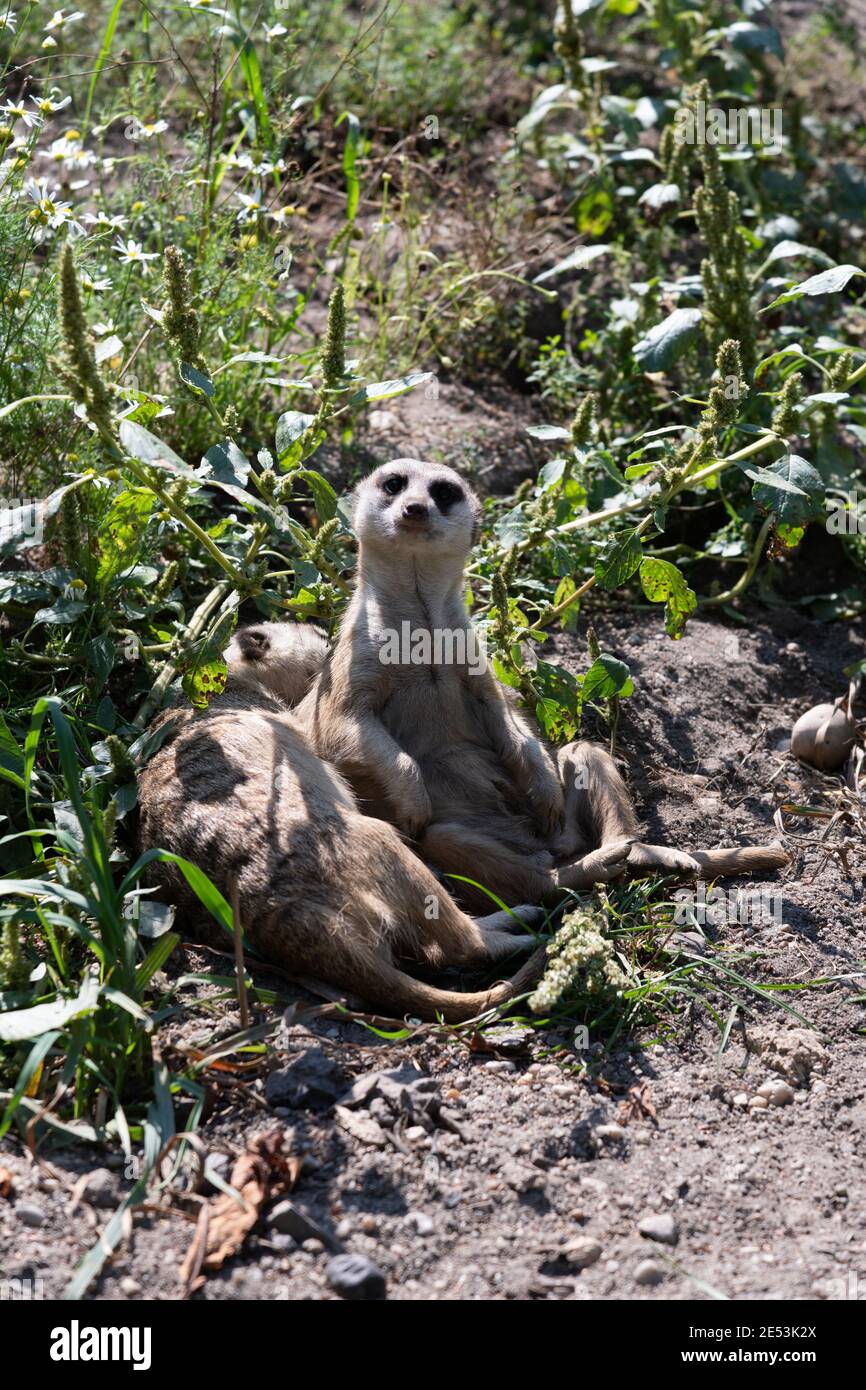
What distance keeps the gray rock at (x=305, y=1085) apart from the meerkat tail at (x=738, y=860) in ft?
5.68

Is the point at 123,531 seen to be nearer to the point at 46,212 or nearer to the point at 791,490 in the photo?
the point at 46,212

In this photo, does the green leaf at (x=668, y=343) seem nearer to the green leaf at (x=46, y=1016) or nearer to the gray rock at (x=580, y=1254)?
the green leaf at (x=46, y=1016)

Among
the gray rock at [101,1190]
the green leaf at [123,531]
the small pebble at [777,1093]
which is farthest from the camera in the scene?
the green leaf at [123,531]

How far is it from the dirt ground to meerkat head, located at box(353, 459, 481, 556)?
5.52 feet

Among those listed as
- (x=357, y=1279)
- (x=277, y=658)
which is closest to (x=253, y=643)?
(x=277, y=658)

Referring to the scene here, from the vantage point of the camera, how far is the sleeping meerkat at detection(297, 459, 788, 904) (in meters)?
4.73

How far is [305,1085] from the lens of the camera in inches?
143

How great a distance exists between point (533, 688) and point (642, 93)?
5.59 metres

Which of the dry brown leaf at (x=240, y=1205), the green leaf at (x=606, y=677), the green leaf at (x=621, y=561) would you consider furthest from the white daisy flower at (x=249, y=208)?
the dry brown leaf at (x=240, y=1205)

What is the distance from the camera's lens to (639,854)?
188 inches

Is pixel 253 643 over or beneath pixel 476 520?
beneath

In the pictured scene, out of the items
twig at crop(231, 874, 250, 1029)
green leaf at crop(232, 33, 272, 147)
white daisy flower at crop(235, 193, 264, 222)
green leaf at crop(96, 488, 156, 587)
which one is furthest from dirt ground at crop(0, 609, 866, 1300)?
green leaf at crop(232, 33, 272, 147)

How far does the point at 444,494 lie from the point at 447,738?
3.03 feet

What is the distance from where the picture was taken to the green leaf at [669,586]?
4.67 metres
